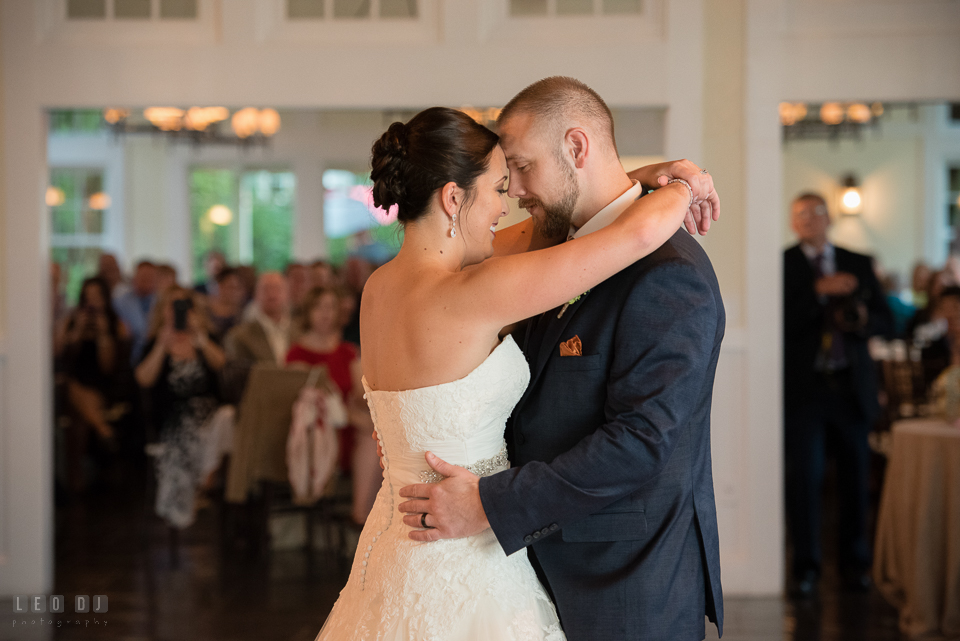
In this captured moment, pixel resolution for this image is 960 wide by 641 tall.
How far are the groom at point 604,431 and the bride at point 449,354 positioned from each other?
0.22 ft

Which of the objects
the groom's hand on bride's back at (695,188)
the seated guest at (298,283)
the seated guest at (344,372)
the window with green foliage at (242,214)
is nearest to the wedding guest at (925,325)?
the seated guest at (344,372)

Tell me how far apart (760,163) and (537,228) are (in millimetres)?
2424

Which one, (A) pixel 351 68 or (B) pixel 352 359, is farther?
(B) pixel 352 359

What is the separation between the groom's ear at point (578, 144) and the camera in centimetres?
175

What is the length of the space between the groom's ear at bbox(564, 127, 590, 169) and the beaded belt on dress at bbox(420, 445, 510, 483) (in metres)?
0.66

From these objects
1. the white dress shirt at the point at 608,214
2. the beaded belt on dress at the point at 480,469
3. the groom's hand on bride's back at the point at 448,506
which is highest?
the white dress shirt at the point at 608,214

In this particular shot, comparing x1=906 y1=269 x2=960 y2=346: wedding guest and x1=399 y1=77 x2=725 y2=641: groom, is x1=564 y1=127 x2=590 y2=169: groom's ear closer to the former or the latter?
x1=399 y1=77 x2=725 y2=641: groom

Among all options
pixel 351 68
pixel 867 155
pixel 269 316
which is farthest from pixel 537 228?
pixel 867 155

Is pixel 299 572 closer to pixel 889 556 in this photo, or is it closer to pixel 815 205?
pixel 889 556

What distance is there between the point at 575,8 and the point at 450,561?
120 inches

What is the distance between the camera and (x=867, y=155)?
11.8 m

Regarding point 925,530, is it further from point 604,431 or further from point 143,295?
point 143,295

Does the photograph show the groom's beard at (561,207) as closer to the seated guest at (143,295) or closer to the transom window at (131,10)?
the transom window at (131,10)

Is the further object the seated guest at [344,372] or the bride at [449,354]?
the seated guest at [344,372]
